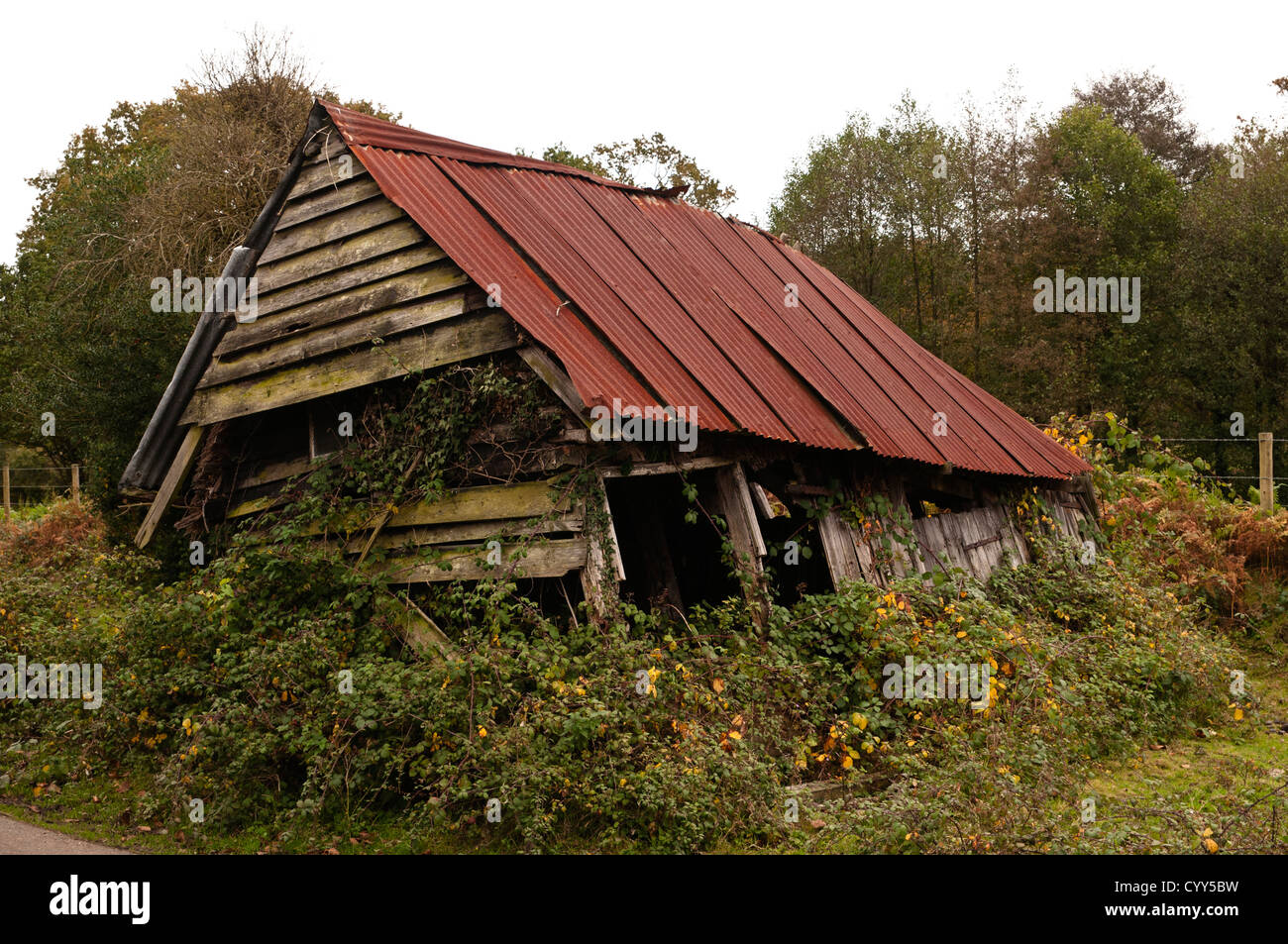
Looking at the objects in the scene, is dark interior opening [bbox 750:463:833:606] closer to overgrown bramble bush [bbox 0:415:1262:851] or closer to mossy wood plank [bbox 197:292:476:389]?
overgrown bramble bush [bbox 0:415:1262:851]

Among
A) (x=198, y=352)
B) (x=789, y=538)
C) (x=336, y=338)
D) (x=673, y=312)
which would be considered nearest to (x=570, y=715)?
(x=789, y=538)

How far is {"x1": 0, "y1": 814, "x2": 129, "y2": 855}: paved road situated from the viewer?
23.6 feet

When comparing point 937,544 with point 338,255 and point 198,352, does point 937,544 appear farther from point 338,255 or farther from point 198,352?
point 198,352

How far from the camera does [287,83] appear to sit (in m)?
22.2

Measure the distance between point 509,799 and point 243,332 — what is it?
6041 millimetres

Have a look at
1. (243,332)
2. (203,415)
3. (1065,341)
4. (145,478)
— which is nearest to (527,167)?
(243,332)

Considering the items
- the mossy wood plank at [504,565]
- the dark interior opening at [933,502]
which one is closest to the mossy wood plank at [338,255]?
the mossy wood plank at [504,565]

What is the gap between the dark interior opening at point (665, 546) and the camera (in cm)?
1184

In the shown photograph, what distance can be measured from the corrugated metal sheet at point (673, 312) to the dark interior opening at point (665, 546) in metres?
1.56

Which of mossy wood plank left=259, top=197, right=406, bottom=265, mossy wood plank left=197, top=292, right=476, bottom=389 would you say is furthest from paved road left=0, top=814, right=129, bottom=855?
mossy wood plank left=259, top=197, right=406, bottom=265

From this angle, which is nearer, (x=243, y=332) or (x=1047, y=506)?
(x=243, y=332)

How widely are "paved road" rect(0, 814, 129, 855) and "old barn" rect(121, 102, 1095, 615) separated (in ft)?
9.88

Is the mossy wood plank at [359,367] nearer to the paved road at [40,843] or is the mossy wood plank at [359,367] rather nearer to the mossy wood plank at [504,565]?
the mossy wood plank at [504,565]

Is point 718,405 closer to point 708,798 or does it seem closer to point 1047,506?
point 708,798
